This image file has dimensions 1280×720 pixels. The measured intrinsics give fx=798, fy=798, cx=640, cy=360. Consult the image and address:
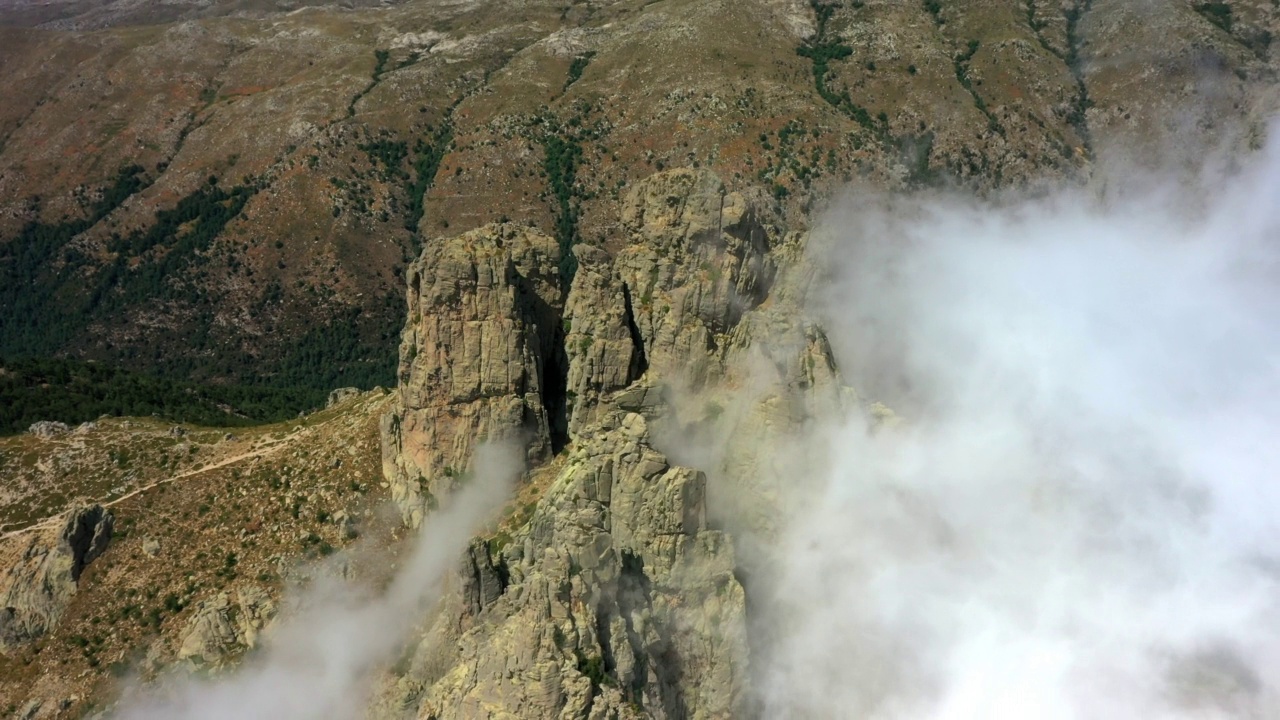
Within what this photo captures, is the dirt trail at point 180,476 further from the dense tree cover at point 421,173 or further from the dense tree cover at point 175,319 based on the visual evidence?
the dense tree cover at point 421,173

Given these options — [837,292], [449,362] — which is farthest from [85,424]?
[837,292]

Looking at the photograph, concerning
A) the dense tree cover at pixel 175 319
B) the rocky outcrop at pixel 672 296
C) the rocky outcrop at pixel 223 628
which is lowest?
the dense tree cover at pixel 175 319

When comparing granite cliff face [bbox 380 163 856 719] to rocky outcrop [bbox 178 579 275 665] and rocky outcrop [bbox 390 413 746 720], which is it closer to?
rocky outcrop [bbox 390 413 746 720]

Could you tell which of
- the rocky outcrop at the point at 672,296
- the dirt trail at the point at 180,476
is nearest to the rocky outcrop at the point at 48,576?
the dirt trail at the point at 180,476

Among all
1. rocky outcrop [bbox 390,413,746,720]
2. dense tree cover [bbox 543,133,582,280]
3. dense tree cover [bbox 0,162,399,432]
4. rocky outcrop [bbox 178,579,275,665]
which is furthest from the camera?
Answer: dense tree cover [bbox 543,133,582,280]

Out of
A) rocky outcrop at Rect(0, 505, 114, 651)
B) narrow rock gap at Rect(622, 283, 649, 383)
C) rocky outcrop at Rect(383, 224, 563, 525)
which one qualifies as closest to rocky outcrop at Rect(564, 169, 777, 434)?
narrow rock gap at Rect(622, 283, 649, 383)

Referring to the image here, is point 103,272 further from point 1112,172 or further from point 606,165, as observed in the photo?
point 1112,172
